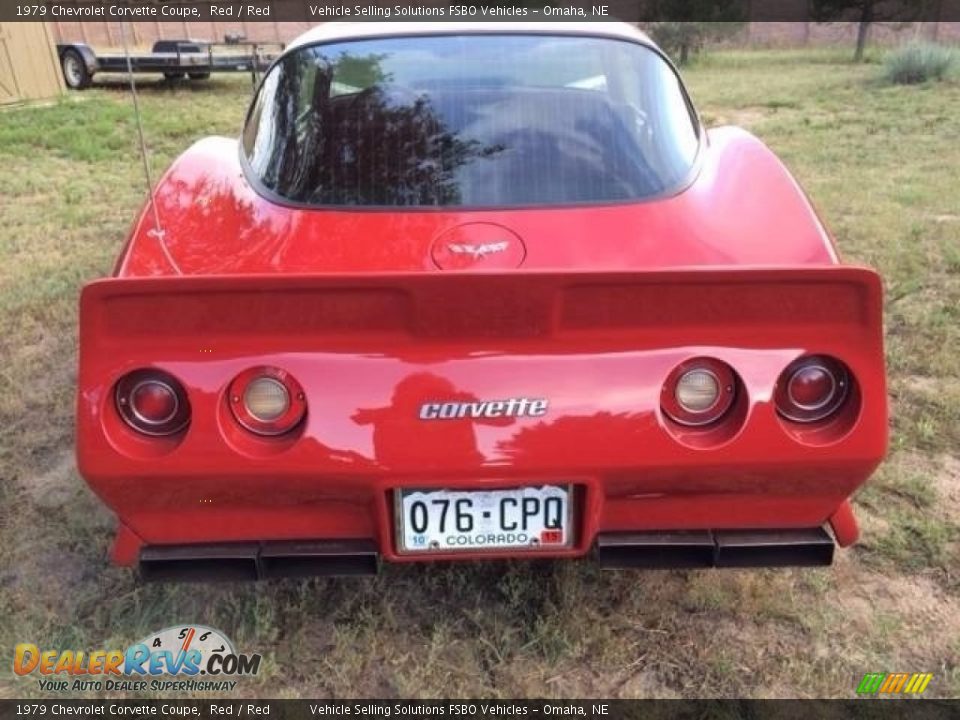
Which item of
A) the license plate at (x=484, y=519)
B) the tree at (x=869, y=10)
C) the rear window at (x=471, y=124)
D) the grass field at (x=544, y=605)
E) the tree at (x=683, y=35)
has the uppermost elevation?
the rear window at (x=471, y=124)

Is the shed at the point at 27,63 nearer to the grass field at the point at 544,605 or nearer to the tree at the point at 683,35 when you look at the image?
the grass field at the point at 544,605

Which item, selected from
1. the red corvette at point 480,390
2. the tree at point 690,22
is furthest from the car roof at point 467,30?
the tree at point 690,22

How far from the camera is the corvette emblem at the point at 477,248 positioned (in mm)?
2074

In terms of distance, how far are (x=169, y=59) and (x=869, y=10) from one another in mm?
17847

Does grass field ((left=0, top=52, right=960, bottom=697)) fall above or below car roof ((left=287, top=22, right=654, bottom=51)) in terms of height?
below

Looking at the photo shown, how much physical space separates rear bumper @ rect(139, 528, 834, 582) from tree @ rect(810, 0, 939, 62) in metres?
22.9

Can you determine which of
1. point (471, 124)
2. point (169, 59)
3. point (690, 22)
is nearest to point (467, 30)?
point (471, 124)

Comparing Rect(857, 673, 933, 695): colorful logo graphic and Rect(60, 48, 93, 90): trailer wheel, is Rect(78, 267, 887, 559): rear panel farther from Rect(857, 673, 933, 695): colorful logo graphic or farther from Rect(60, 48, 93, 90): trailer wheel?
Rect(60, 48, 93, 90): trailer wheel

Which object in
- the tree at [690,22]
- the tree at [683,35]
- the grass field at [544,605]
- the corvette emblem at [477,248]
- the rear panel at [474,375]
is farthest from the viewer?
the tree at [690,22]

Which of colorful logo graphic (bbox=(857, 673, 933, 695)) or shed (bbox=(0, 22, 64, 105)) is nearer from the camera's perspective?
colorful logo graphic (bbox=(857, 673, 933, 695))

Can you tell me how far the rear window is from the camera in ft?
7.75

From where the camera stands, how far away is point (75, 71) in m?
13.8

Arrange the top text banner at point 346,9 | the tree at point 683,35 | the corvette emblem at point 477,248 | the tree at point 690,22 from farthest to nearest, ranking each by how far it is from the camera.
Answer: the tree at point 690,22, the tree at point 683,35, the top text banner at point 346,9, the corvette emblem at point 477,248

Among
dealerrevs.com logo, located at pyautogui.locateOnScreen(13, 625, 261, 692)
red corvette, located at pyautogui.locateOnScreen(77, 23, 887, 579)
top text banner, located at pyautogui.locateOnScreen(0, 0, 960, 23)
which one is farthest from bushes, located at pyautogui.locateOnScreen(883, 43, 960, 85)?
dealerrevs.com logo, located at pyautogui.locateOnScreen(13, 625, 261, 692)
